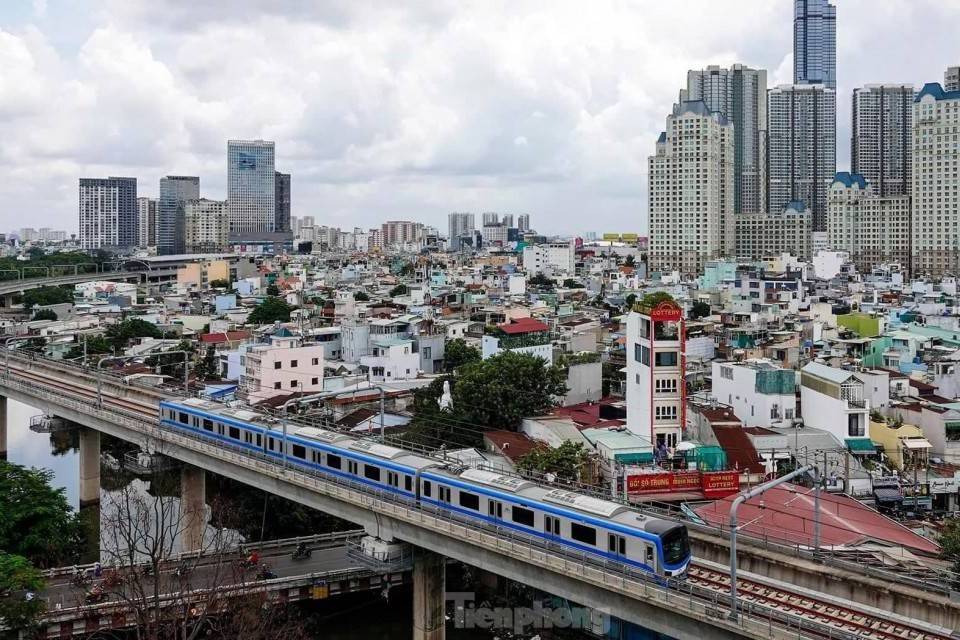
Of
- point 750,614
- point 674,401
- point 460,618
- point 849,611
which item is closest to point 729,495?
point 674,401

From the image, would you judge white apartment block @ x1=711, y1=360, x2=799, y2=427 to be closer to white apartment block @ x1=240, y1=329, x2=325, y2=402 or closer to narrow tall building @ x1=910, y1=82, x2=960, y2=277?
white apartment block @ x1=240, y1=329, x2=325, y2=402

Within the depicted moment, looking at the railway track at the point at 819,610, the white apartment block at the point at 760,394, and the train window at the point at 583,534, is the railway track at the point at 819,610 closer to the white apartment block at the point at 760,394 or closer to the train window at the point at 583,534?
the train window at the point at 583,534

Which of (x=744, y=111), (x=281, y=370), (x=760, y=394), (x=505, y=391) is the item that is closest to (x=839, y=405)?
(x=760, y=394)

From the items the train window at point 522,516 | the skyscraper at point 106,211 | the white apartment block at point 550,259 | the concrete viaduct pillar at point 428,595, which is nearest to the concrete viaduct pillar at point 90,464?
the concrete viaduct pillar at point 428,595

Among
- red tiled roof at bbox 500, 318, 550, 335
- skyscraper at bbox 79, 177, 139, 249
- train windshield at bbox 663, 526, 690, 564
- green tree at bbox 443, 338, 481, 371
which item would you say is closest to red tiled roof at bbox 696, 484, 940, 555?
train windshield at bbox 663, 526, 690, 564

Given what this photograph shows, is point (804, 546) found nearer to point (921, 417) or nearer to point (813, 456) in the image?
point (813, 456)

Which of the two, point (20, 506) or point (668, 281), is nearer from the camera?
point (20, 506)

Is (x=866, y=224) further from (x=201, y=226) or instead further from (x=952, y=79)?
(x=201, y=226)
